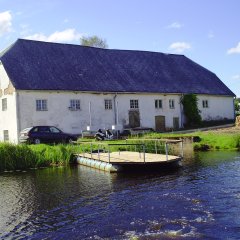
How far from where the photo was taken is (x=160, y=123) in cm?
4094

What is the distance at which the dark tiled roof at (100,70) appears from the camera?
35594 mm

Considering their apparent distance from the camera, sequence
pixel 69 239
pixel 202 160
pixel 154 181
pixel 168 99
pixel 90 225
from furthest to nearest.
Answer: pixel 168 99 → pixel 202 160 → pixel 154 181 → pixel 90 225 → pixel 69 239

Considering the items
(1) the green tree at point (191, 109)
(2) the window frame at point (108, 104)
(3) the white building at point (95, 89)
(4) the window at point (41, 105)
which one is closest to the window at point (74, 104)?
(3) the white building at point (95, 89)

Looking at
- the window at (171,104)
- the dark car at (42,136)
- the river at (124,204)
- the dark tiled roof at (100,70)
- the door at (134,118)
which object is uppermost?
the dark tiled roof at (100,70)

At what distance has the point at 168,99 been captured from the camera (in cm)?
4144

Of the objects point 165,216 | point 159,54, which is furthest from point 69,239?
point 159,54

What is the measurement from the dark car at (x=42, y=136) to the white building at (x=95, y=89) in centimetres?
383

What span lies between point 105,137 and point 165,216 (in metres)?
22.4

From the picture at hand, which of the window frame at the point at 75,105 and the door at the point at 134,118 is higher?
the window frame at the point at 75,105

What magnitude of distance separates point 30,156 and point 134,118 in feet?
59.1

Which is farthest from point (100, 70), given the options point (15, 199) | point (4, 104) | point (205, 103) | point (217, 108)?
point (15, 199)

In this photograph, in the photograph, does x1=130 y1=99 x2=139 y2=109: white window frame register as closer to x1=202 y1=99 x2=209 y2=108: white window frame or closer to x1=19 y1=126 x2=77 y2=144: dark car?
x1=202 y1=99 x2=209 y2=108: white window frame

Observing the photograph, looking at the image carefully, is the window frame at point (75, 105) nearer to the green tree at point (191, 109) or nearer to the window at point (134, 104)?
the window at point (134, 104)

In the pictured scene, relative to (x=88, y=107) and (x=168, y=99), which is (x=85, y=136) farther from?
(x=168, y=99)
